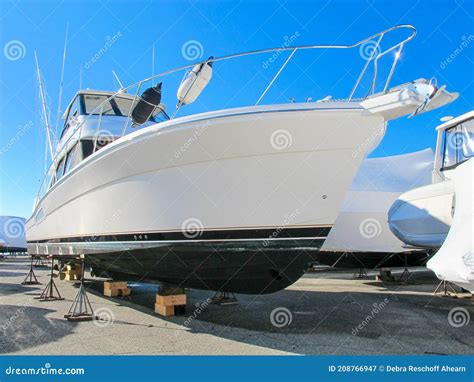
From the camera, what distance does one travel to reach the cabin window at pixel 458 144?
21.7ft

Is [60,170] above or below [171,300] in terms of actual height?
above

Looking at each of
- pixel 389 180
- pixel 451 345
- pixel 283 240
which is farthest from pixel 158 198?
pixel 389 180

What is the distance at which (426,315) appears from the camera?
5746 mm

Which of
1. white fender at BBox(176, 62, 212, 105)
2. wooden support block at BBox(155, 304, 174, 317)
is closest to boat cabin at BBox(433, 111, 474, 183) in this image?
white fender at BBox(176, 62, 212, 105)

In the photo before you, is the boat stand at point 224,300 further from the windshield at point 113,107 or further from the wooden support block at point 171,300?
the windshield at point 113,107

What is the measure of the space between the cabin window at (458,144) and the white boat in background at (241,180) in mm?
2928

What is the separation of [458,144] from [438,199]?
1.20 metres

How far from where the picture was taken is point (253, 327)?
4906 millimetres

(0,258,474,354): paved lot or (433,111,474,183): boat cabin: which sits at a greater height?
(433,111,474,183): boat cabin

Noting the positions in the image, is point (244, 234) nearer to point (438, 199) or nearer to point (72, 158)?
point (438, 199)

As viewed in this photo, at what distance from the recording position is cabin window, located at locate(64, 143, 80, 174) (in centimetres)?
699

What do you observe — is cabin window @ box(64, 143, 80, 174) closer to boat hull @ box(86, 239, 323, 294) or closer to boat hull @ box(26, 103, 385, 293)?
boat hull @ box(26, 103, 385, 293)

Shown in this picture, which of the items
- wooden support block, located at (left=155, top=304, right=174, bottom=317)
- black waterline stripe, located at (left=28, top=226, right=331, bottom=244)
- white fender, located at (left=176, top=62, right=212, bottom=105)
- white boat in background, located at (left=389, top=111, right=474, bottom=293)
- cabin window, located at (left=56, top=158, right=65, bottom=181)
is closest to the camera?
white boat in background, located at (left=389, top=111, right=474, bottom=293)

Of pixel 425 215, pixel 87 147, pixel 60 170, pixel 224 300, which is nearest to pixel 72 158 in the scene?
pixel 87 147
